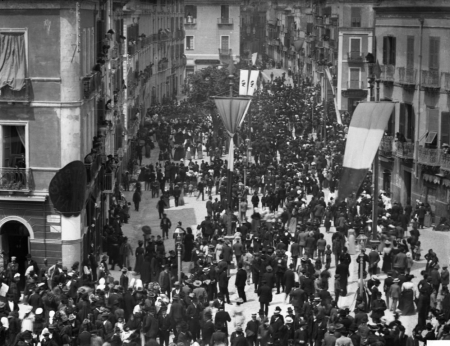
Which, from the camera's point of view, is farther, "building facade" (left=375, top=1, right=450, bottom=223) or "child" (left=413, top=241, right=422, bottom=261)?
"building facade" (left=375, top=1, right=450, bottom=223)

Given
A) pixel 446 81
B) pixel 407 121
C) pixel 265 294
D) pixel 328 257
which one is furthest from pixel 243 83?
pixel 265 294

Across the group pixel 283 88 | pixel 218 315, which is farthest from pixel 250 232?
pixel 283 88

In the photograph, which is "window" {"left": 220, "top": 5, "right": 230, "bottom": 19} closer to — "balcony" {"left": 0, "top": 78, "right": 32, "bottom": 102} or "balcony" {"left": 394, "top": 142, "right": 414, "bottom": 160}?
"balcony" {"left": 394, "top": 142, "right": 414, "bottom": 160}

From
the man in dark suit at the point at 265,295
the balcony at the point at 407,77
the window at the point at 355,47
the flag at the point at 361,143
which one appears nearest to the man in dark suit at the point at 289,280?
the man in dark suit at the point at 265,295

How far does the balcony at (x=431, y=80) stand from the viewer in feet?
193

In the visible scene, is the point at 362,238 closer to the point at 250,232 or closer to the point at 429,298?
the point at 429,298

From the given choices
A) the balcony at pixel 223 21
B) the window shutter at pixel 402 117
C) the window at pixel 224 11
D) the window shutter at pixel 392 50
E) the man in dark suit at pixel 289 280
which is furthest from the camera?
the balcony at pixel 223 21

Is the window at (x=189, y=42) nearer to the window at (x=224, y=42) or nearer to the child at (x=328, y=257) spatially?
the window at (x=224, y=42)

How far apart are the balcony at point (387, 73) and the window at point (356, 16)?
102ft

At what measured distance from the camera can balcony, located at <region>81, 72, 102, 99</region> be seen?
155ft

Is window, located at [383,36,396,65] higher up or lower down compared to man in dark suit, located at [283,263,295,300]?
higher up

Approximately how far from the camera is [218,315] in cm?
3675

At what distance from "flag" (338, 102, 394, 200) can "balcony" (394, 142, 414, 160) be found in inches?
548

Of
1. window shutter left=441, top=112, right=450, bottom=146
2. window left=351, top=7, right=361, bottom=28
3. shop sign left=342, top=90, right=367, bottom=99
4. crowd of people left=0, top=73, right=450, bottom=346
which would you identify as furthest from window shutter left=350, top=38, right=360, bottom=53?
window shutter left=441, top=112, right=450, bottom=146
